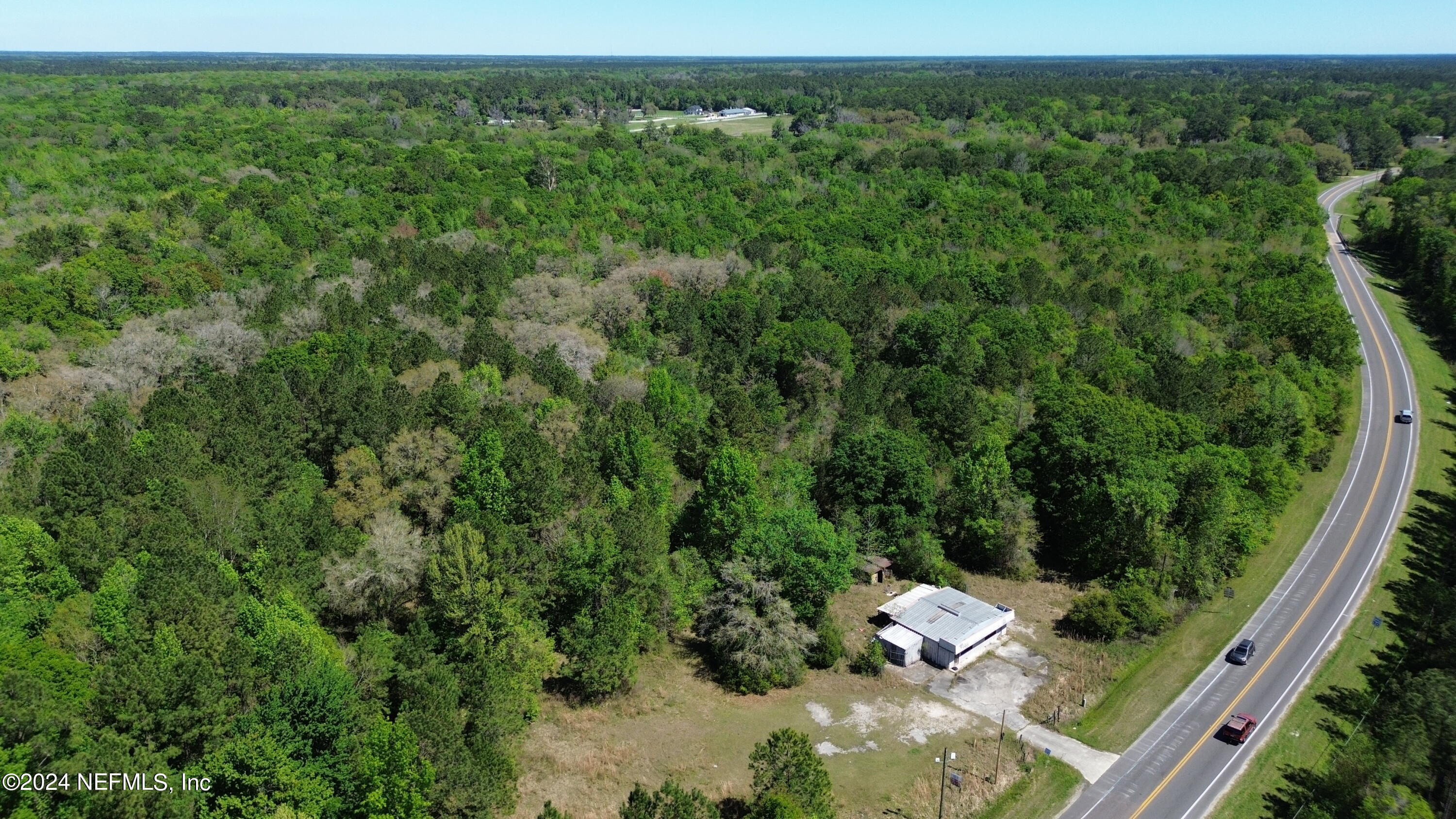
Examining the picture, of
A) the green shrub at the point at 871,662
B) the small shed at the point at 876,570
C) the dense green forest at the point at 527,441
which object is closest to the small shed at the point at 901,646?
the green shrub at the point at 871,662

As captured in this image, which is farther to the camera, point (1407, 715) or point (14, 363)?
point (14, 363)

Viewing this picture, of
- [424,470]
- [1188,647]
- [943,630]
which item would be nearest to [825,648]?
[943,630]

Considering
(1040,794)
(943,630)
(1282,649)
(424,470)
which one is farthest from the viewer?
(424,470)

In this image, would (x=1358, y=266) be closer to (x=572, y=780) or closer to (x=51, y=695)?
(x=572, y=780)

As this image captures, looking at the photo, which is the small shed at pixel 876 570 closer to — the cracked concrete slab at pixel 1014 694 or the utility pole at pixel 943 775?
the cracked concrete slab at pixel 1014 694

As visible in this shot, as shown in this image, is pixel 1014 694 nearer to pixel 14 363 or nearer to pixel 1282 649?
pixel 1282 649

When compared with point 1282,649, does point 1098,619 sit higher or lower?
higher

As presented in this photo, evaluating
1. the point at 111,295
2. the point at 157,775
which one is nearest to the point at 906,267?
the point at 111,295
